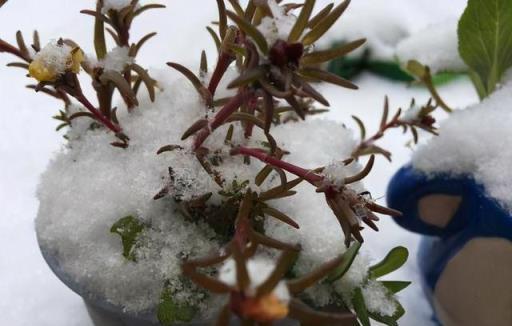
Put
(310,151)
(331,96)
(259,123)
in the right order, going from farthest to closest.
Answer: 1. (331,96)
2. (310,151)
3. (259,123)

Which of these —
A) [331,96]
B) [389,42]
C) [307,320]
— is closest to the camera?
[307,320]

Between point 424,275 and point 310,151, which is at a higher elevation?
point 310,151

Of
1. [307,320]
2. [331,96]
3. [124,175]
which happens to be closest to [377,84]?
[331,96]

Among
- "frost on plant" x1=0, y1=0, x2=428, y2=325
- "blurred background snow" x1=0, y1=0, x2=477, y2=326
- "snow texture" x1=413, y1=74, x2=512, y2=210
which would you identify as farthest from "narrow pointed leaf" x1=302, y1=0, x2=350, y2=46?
"blurred background snow" x1=0, y1=0, x2=477, y2=326

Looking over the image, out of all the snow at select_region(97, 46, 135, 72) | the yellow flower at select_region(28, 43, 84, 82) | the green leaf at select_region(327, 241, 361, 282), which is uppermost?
the yellow flower at select_region(28, 43, 84, 82)

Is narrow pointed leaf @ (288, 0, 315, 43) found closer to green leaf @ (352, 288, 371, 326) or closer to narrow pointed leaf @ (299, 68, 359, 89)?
narrow pointed leaf @ (299, 68, 359, 89)

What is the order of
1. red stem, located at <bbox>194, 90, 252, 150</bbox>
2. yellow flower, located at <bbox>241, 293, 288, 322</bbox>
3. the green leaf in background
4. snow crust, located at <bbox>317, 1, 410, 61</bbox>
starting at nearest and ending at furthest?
yellow flower, located at <bbox>241, 293, 288, 322</bbox>, red stem, located at <bbox>194, 90, 252, 150</bbox>, the green leaf in background, snow crust, located at <bbox>317, 1, 410, 61</bbox>

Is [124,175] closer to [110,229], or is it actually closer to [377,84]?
[110,229]
